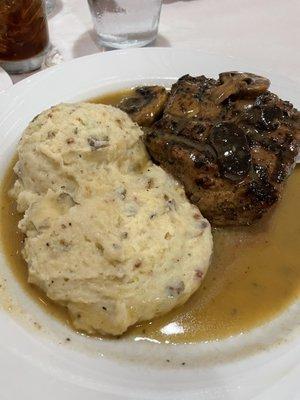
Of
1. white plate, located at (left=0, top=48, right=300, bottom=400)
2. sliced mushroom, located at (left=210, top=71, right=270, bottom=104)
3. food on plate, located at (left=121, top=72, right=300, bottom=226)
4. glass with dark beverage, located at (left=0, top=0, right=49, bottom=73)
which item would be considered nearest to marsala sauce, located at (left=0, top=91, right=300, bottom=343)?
white plate, located at (left=0, top=48, right=300, bottom=400)

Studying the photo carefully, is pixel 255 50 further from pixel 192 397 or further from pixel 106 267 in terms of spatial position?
pixel 192 397

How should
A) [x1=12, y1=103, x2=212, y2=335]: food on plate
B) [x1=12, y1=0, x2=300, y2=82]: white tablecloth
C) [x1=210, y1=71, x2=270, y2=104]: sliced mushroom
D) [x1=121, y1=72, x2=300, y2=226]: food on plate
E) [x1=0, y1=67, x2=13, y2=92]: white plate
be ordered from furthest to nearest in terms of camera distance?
[x1=12, y1=0, x2=300, y2=82]: white tablecloth < [x1=0, y1=67, x2=13, y2=92]: white plate < [x1=210, y1=71, x2=270, y2=104]: sliced mushroom < [x1=121, y1=72, x2=300, y2=226]: food on plate < [x1=12, y1=103, x2=212, y2=335]: food on plate

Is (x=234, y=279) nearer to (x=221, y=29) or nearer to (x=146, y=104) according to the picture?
(x=146, y=104)

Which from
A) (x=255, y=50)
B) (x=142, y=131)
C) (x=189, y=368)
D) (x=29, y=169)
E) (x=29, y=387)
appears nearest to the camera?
(x=29, y=387)

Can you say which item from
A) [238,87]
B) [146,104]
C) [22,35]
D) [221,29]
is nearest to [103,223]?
[146,104]

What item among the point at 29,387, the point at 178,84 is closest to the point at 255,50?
the point at 178,84

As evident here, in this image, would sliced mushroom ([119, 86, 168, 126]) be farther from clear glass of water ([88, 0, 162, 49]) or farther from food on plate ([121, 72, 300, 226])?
clear glass of water ([88, 0, 162, 49])

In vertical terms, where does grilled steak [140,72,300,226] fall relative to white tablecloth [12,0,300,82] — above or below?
above
